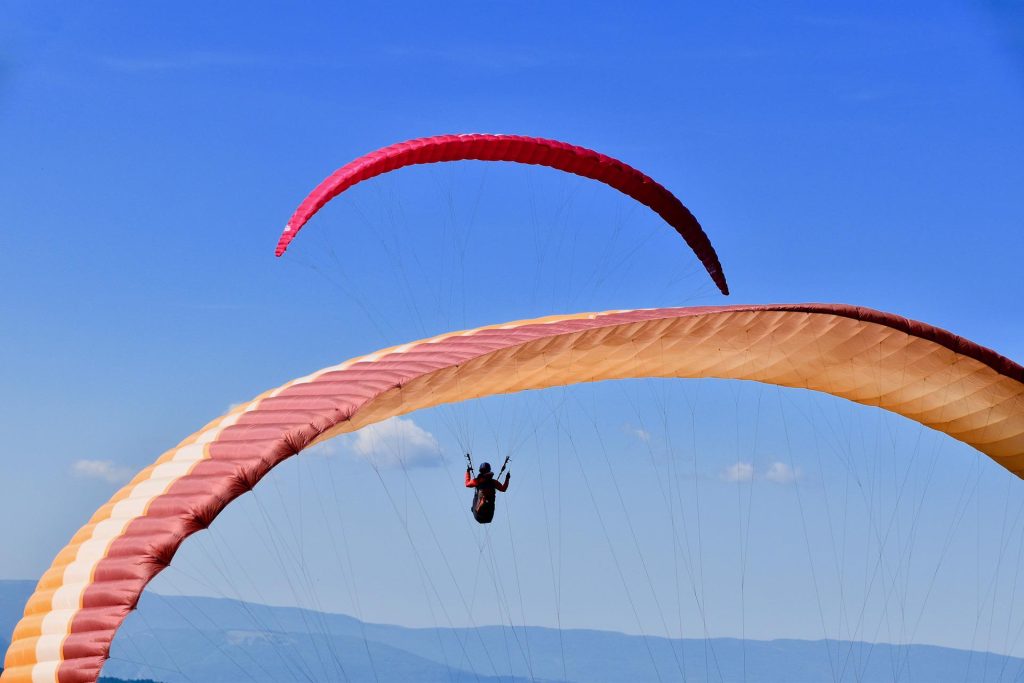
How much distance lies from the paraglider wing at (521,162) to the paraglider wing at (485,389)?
4.41m

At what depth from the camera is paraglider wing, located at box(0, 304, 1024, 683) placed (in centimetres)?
1727

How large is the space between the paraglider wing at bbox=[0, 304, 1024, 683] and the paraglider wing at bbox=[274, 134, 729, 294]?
441 cm

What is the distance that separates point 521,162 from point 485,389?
6.10 metres

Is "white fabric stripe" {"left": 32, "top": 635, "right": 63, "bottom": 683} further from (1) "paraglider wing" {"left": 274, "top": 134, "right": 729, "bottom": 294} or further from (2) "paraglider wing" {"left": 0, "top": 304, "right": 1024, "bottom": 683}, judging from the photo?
(1) "paraglider wing" {"left": 274, "top": 134, "right": 729, "bottom": 294}

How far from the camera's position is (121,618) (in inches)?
658

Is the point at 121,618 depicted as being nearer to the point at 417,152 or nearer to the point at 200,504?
the point at 200,504

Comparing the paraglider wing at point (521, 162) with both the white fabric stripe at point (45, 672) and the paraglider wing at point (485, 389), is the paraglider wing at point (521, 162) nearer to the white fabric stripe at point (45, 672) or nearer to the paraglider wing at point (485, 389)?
the paraglider wing at point (485, 389)

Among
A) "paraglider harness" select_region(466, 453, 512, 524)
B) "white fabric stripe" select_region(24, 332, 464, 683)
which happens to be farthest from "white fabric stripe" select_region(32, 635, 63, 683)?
"paraglider harness" select_region(466, 453, 512, 524)

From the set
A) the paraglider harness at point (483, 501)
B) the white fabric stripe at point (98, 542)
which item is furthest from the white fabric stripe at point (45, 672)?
the paraglider harness at point (483, 501)

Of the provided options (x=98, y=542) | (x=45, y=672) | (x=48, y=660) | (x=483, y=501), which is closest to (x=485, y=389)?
(x=483, y=501)

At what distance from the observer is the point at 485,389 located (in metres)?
25.6

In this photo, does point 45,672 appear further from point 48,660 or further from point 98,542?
point 98,542

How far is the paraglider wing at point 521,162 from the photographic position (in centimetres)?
2778

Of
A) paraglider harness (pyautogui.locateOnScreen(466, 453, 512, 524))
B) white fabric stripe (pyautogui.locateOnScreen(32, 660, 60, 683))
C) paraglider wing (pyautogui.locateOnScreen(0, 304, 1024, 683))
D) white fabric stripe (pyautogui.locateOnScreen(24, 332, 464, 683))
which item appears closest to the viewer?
white fabric stripe (pyautogui.locateOnScreen(32, 660, 60, 683))
